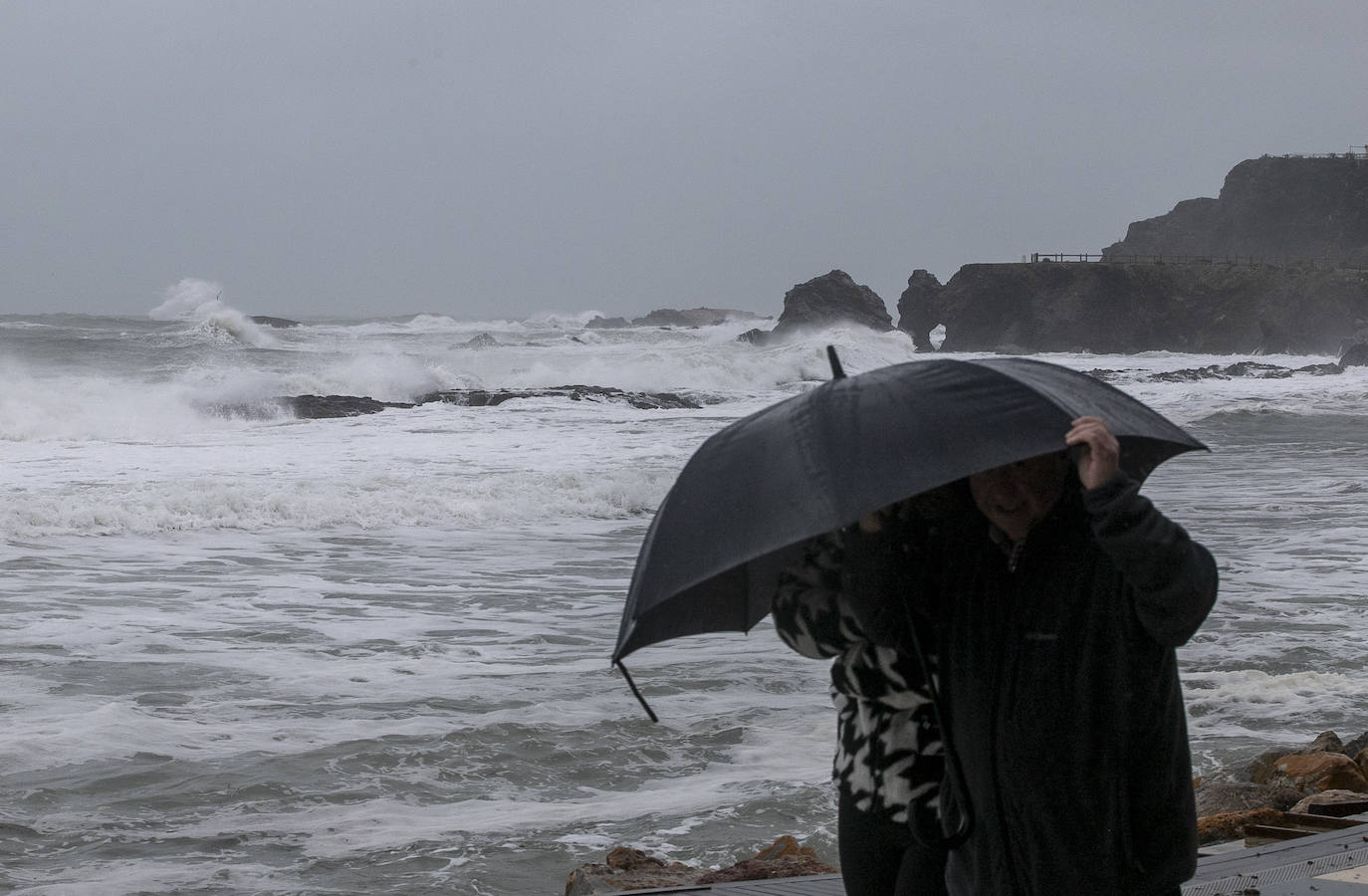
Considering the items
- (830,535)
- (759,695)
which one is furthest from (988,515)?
(759,695)

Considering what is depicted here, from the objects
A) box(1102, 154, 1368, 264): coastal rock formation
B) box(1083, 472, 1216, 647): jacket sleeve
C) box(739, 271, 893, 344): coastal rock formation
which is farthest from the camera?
box(1102, 154, 1368, 264): coastal rock formation

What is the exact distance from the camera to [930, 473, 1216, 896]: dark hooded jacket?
1817 mm

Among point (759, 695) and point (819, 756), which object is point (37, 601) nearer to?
point (759, 695)

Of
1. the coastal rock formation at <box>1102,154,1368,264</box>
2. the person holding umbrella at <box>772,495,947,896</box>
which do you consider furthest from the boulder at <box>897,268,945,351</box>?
the person holding umbrella at <box>772,495,947,896</box>

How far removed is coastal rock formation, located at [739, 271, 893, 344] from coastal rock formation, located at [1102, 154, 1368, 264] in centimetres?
3055

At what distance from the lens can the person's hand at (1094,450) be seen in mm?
1844

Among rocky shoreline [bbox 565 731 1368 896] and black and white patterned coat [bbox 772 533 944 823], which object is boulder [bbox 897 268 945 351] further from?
black and white patterned coat [bbox 772 533 944 823]

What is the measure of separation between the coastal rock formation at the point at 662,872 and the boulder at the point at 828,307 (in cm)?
6729

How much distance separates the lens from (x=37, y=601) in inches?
369

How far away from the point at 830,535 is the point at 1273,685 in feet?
17.6

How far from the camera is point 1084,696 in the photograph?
6.24 feet

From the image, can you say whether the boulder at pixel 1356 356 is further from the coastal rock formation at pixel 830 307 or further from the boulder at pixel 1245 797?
the boulder at pixel 1245 797

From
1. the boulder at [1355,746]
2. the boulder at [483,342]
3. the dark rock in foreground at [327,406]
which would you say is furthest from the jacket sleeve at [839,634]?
the boulder at [483,342]

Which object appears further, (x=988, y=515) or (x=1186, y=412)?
(x=1186, y=412)
